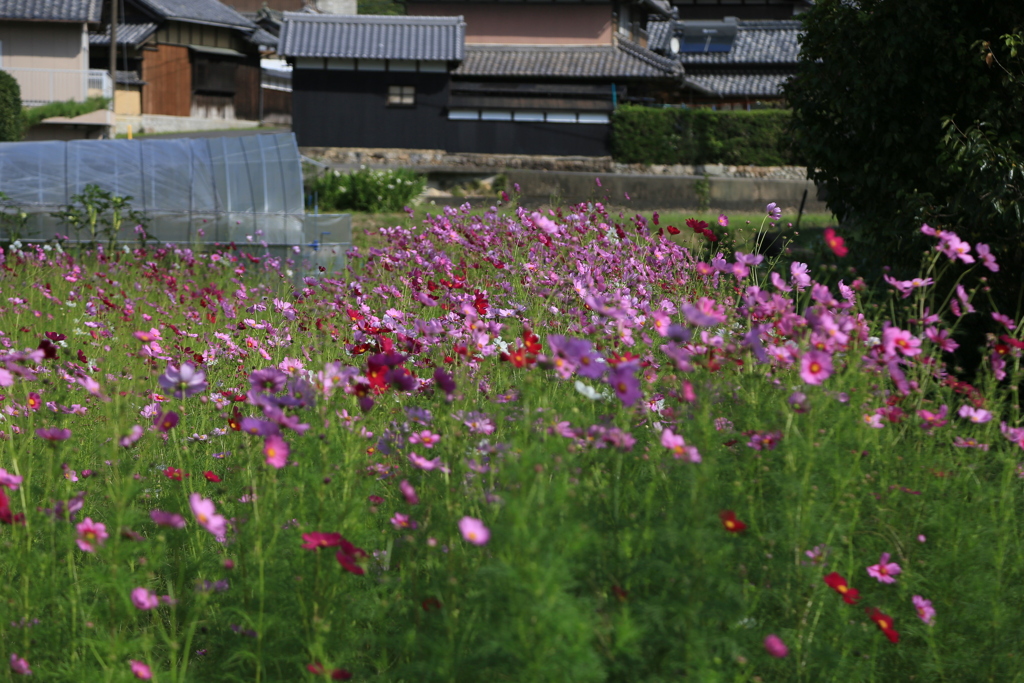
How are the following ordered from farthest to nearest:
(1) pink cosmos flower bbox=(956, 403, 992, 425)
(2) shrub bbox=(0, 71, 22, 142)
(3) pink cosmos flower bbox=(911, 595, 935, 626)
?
(2) shrub bbox=(0, 71, 22, 142), (1) pink cosmos flower bbox=(956, 403, 992, 425), (3) pink cosmos flower bbox=(911, 595, 935, 626)

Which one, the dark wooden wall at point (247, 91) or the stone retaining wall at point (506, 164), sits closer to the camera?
the stone retaining wall at point (506, 164)

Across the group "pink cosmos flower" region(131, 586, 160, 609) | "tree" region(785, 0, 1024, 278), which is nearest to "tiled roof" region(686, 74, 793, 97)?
"tree" region(785, 0, 1024, 278)

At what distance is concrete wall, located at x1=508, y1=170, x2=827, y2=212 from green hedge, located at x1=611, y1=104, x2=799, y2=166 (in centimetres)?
198

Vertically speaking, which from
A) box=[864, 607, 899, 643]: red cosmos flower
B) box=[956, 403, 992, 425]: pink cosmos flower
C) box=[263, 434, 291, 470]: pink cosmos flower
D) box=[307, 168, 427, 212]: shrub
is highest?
box=[956, 403, 992, 425]: pink cosmos flower

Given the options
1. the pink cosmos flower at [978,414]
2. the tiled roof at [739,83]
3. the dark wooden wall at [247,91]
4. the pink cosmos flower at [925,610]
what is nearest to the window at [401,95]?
the tiled roof at [739,83]

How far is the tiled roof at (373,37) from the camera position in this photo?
23.4m

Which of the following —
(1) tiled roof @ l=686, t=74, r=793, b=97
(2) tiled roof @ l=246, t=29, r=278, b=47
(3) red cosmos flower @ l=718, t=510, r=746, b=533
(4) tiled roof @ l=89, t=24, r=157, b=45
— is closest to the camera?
(3) red cosmos flower @ l=718, t=510, r=746, b=533

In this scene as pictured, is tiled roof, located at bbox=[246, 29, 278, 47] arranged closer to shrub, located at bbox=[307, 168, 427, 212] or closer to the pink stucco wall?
the pink stucco wall

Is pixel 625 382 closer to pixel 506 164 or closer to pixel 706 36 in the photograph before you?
pixel 506 164

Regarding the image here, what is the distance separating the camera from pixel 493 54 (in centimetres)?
2475

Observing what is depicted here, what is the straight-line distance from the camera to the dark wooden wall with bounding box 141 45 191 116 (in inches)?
1291

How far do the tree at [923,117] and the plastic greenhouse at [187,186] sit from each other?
186 inches

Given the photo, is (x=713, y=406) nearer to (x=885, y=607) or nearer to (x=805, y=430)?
(x=805, y=430)

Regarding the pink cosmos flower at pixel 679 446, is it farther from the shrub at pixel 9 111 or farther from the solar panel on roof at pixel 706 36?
the solar panel on roof at pixel 706 36
